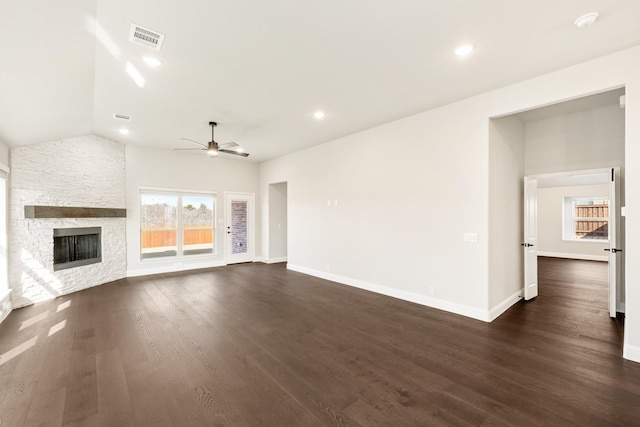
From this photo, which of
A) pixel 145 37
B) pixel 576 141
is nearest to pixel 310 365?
pixel 145 37

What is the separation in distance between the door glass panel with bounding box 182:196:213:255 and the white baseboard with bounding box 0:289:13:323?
11.0ft

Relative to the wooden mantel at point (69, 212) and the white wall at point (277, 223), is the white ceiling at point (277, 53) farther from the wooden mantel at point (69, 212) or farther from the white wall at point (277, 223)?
the white wall at point (277, 223)

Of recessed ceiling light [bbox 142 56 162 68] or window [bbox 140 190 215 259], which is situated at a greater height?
recessed ceiling light [bbox 142 56 162 68]

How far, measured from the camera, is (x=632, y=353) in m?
2.68

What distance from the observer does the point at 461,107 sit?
395cm

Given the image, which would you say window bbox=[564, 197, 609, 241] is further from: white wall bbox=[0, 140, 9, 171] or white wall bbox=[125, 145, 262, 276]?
white wall bbox=[0, 140, 9, 171]

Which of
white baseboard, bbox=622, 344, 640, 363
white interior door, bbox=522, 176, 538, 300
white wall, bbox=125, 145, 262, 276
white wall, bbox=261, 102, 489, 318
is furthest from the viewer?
white wall, bbox=125, 145, 262, 276

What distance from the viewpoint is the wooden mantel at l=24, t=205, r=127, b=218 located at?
451 cm

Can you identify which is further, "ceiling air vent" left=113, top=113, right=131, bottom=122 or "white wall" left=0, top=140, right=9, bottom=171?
"ceiling air vent" left=113, top=113, right=131, bottom=122

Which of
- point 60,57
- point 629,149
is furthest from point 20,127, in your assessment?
point 629,149

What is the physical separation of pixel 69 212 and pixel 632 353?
835cm

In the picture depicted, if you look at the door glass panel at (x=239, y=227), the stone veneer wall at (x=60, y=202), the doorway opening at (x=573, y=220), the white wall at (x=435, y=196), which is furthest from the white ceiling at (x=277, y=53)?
the doorway opening at (x=573, y=220)

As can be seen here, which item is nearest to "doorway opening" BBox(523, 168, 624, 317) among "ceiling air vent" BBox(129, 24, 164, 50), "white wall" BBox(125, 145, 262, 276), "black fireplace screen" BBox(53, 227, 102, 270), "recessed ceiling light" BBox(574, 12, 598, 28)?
"recessed ceiling light" BBox(574, 12, 598, 28)

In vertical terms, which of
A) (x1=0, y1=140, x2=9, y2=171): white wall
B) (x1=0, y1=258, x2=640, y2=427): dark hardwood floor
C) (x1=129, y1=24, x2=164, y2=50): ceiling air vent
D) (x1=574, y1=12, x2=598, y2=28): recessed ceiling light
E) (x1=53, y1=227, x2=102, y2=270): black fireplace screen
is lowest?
(x1=0, y1=258, x2=640, y2=427): dark hardwood floor
